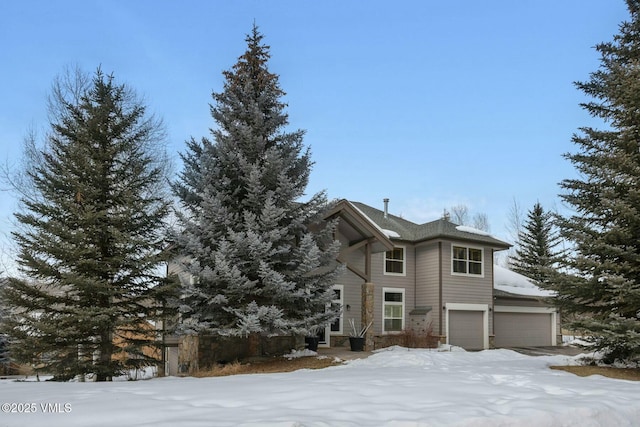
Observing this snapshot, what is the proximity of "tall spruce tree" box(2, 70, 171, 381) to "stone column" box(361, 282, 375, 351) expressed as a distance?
7140mm

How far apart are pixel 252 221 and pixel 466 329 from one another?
12.8 meters

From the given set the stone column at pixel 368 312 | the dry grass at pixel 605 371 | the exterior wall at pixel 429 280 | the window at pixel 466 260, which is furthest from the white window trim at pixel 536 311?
the dry grass at pixel 605 371

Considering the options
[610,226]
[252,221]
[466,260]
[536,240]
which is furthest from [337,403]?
[536,240]

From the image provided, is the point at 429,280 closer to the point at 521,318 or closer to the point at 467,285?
the point at 467,285

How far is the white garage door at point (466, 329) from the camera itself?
778 inches

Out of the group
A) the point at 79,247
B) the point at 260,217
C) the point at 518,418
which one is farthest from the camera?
the point at 260,217

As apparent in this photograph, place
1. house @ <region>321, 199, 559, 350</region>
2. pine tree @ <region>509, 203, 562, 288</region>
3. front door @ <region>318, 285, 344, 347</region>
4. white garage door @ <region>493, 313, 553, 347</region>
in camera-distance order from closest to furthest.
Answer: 1. front door @ <region>318, 285, 344, 347</region>
2. house @ <region>321, 199, 559, 350</region>
3. white garage door @ <region>493, 313, 553, 347</region>
4. pine tree @ <region>509, 203, 562, 288</region>

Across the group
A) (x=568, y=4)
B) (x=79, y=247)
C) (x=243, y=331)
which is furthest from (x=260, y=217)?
(x=568, y=4)

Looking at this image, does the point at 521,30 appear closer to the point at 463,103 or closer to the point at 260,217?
the point at 463,103

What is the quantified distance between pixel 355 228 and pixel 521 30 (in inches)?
328

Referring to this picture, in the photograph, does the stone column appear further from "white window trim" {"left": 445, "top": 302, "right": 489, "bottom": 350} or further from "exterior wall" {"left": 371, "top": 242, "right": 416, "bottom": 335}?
"white window trim" {"left": 445, "top": 302, "right": 489, "bottom": 350}

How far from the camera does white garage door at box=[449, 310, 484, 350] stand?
64.8 ft

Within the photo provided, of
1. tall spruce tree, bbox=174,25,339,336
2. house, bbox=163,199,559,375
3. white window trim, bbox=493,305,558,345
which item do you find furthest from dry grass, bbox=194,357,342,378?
white window trim, bbox=493,305,558,345

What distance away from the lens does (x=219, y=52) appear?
1549 centimetres
